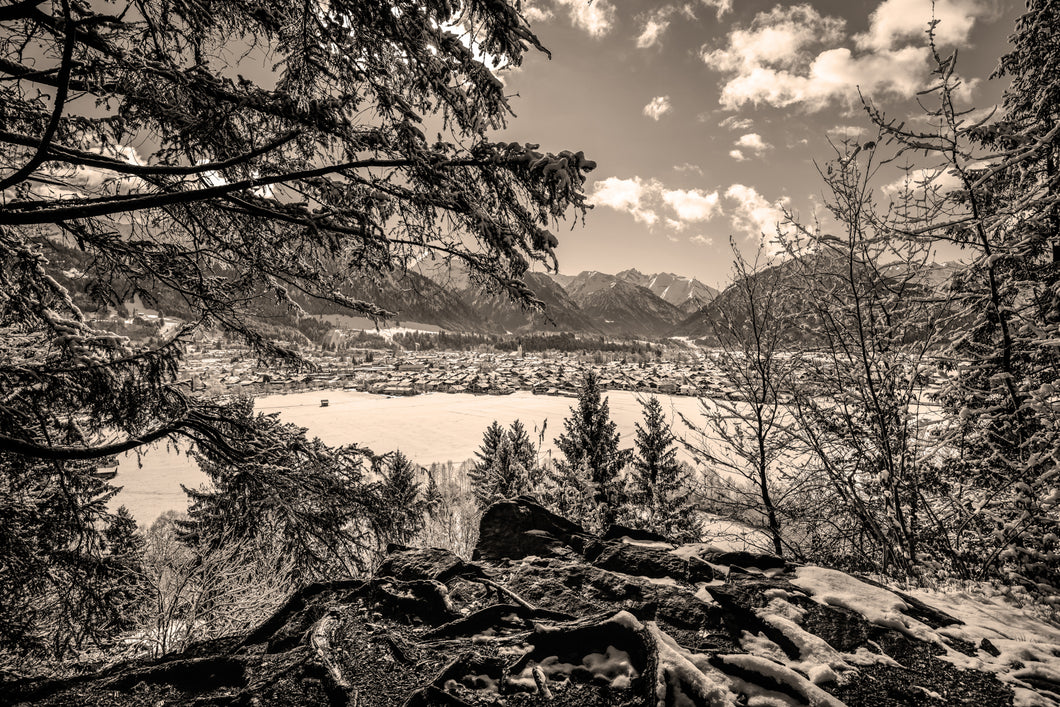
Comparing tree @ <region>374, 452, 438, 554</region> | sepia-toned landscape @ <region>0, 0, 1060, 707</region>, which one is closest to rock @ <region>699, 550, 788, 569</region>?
sepia-toned landscape @ <region>0, 0, 1060, 707</region>

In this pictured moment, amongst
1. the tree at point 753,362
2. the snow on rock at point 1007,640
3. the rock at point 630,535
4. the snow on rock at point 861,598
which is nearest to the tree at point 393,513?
the rock at point 630,535

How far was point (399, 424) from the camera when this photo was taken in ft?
257

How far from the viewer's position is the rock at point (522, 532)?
4.52m

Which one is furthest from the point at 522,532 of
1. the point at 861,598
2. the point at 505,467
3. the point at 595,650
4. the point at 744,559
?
the point at 505,467

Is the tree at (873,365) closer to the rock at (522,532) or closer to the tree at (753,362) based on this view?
the tree at (753,362)

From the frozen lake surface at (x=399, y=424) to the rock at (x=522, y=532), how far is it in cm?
3003

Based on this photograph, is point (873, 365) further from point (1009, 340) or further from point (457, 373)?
point (457, 373)

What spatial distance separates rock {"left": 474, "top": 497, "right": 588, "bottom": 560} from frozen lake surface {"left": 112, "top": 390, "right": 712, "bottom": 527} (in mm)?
→ 30025

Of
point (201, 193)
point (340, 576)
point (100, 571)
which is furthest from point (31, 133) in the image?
point (340, 576)

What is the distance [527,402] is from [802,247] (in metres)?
93.6

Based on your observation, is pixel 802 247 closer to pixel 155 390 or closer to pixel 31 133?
pixel 155 390

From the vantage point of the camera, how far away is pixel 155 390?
3.56 meters

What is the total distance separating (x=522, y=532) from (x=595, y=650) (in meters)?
2.41

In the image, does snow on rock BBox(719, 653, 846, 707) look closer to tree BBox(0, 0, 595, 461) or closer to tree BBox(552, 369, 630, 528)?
tree BBox(0, 0, 595, 461)
